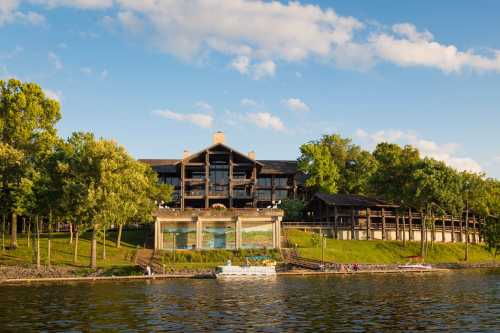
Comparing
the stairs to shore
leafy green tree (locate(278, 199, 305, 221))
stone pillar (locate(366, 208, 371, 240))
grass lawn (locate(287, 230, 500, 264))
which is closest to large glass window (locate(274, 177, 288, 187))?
leafy green tree (locate(278, 199, 305, 221))

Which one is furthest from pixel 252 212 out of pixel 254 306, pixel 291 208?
pixel 254 306

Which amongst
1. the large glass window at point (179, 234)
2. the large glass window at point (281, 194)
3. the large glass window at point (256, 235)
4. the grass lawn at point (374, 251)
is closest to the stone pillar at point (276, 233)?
the large glass window at point (256, 235)

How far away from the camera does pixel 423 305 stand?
38.4 m

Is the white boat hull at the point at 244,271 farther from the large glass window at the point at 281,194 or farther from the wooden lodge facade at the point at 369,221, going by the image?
the large glass window at the point at 281,194

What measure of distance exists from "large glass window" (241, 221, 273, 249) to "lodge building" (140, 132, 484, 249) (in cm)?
14

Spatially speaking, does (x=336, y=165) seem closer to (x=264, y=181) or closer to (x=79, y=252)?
(x=264, y=181)

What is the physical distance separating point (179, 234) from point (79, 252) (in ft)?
45.4

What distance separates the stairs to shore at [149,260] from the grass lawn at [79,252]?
3.58 feet

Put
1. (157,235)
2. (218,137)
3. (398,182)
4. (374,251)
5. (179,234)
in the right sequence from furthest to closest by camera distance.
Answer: (218,137) → (398,182) → (374,251) → (179,234) → (157,235)

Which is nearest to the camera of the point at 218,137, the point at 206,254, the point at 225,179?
the point at 206,254

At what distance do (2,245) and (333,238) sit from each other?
51.0m

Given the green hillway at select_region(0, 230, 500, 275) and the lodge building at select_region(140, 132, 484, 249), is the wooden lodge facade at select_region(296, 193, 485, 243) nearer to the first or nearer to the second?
the lodge building at select_region(140, 132, 484, 249)

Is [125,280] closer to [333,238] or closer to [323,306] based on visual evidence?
[323,306]

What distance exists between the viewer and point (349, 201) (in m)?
98.3
